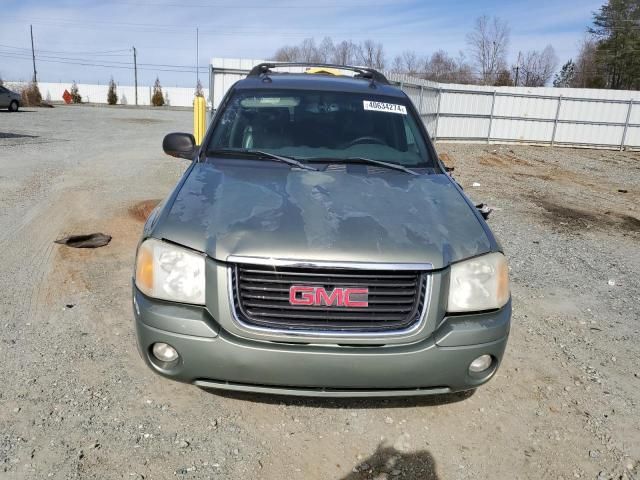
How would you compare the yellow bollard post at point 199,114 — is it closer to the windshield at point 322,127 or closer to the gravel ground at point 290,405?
the gravel ground at point 290,405

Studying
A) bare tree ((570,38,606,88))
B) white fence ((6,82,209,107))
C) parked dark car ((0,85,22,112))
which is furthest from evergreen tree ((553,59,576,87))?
parked dark car ((0,85,22,112))

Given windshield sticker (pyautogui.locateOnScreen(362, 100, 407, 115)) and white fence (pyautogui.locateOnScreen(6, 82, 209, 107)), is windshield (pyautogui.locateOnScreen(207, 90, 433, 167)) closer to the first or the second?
windshield sticker (pyautogui.locateOnScreen(362, 100, 407, 115))

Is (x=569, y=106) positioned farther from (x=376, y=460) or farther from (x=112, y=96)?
(x=112, y=96)

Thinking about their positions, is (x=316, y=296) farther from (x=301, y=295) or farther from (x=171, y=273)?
(x=171, y=273)

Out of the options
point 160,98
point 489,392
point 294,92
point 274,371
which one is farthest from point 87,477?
point 160,98

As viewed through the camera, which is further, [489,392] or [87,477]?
[489,392]

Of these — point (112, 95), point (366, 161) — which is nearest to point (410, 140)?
point (366, 161)

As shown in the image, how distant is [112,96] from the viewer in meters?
52.9

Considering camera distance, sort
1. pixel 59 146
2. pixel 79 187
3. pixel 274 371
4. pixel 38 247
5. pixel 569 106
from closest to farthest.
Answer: pixel 274 371 → pixel 38 247 → pixel 79 187 → pixel 59 146 → pixel 569 106

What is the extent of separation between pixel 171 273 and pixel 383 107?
7.46ft

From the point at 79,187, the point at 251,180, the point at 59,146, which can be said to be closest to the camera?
the point at 251,180

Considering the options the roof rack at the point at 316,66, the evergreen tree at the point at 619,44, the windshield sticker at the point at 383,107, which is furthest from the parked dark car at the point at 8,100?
the evergreen tree at the point at 619,44

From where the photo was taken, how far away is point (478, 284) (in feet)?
8.23

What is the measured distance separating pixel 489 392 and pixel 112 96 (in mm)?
56334
